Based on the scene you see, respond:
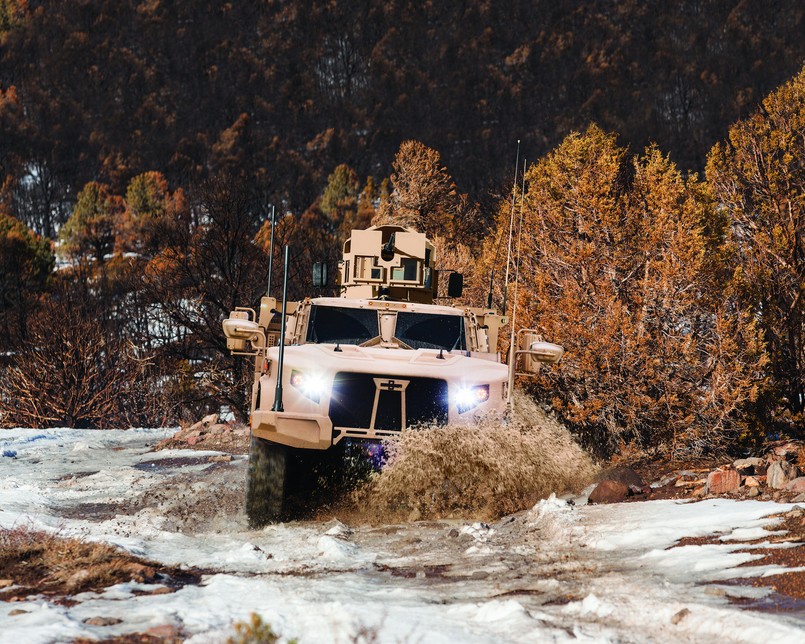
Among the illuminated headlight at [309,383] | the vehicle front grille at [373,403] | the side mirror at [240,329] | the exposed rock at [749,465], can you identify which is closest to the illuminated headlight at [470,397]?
the vehicle front grille at [373,403]

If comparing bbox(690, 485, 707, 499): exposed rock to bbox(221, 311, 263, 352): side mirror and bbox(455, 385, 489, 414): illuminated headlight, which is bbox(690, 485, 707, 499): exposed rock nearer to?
bbox(455, 385, 489, 414): illuminated headlight

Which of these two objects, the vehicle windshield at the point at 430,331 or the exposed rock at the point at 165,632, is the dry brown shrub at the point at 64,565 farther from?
the vehicle windshield at the point at 430,331

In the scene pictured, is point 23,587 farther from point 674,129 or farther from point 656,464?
point 674,129

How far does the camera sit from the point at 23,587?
6.67 metres

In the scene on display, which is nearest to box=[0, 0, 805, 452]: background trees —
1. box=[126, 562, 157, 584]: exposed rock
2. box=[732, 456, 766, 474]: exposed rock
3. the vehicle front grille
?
box=[732, 456, 766, 474]: exposed rock

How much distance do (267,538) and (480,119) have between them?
509 feet

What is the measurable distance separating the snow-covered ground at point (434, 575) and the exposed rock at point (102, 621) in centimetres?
5

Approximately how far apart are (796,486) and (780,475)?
0.38 metres

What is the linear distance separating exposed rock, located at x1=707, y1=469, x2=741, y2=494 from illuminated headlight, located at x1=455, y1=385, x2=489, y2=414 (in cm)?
251

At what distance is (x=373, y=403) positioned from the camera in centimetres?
998

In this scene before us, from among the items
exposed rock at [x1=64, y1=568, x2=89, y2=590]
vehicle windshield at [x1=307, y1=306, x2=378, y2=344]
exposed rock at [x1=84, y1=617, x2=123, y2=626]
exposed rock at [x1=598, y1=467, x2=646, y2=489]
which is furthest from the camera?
vehicle windshield at [x1=307, y1=306, x2=378, y2=344]

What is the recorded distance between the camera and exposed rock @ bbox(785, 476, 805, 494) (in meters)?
9.52

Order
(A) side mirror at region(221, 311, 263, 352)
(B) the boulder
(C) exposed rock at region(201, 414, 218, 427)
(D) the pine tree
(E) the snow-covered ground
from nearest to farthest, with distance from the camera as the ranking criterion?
Result: (E) the snow-covered ground → (A) side mirror at region(221, 311, 263, 352) → (B) the boulder → (C) exposed rock at region(201, 414, 218, 427) → (D) the pine tree

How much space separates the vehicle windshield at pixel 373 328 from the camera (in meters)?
12.0
